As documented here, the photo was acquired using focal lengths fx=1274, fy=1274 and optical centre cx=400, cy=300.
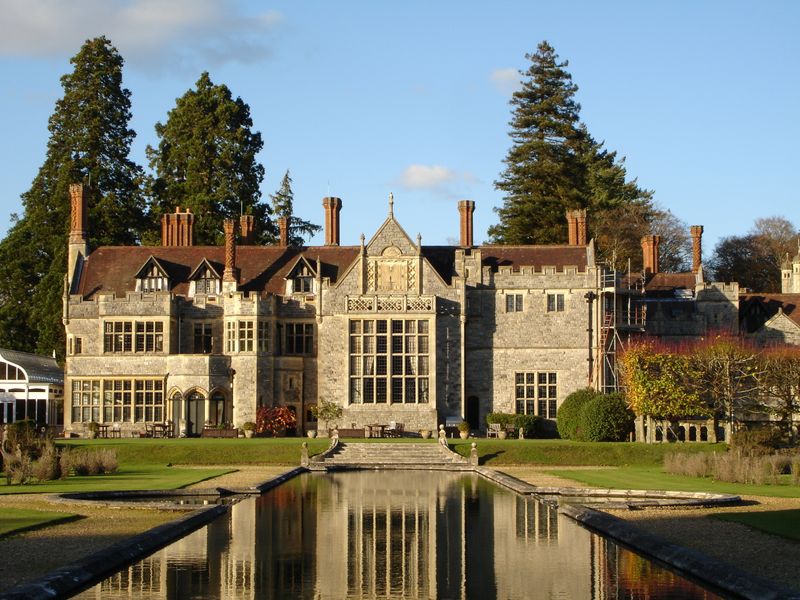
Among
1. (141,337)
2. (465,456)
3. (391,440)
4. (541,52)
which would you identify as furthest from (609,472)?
(541,52)

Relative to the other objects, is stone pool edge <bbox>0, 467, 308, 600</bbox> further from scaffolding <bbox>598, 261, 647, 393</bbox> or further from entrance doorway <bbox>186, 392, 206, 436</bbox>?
scaffolding <bbox>598, 261, 647, 393</bbox>

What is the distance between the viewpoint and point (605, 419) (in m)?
43.6

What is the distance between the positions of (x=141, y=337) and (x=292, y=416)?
22.6 ft

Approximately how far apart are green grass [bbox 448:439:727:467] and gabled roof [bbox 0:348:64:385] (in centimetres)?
2257

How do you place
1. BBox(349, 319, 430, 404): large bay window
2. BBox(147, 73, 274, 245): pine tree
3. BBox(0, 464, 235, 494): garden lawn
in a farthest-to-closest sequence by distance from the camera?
BBox(147, 73, 274, 245): pine tree, BBox(349, 319, 430, 404): large bay window, BBox(0, 464, 235, 494): garden lawn

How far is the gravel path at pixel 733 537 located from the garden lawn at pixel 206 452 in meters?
17.7

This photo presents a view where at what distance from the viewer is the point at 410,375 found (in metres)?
49.2

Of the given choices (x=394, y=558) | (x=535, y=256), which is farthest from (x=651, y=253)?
(x=394, y=558)

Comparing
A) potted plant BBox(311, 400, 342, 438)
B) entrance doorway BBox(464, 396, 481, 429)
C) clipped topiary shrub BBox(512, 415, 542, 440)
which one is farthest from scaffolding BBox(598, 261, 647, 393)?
potted plant BBox(311, 400, 342, 438)

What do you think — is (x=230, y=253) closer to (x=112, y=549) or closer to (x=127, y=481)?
(x=127, y=481)

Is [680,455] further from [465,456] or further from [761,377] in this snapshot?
[761,377]

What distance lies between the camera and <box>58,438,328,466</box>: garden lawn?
129ft

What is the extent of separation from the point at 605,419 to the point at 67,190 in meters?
30.2

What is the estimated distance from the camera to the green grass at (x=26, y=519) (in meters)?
18.9
